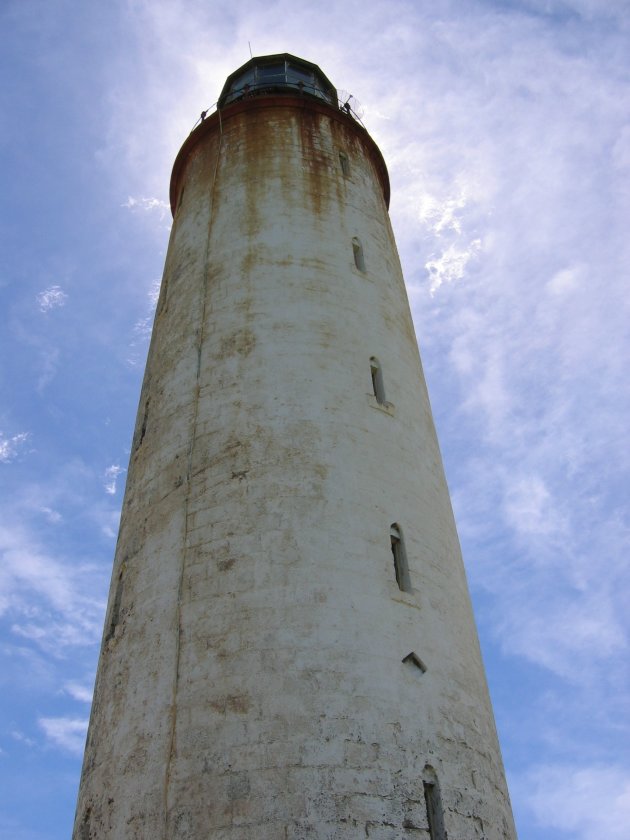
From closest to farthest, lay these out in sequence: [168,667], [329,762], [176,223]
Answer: [329,762] → [168,667] → [176,223]

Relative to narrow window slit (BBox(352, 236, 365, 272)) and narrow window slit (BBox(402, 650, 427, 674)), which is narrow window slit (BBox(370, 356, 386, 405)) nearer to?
narrow window slit (BBox(352, 236, 365, 272))

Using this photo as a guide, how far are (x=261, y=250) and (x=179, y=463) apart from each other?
5.48 meters

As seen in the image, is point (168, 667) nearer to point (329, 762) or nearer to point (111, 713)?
point (111, 713)

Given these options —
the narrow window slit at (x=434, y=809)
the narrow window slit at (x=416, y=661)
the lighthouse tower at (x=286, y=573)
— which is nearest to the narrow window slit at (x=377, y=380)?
the lighthouse tower at (x=286, y=573)

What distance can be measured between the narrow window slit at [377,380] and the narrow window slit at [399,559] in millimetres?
2997

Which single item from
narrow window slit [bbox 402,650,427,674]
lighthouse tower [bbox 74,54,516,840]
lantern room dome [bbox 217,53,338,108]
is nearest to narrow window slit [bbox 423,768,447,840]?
lighthouse tower [bbox 74,54,516,840]

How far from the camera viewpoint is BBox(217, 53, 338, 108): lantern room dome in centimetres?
2662

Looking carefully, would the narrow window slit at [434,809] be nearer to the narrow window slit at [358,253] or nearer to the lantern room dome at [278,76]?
the narrow window slit at [358,253]

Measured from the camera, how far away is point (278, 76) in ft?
89.0

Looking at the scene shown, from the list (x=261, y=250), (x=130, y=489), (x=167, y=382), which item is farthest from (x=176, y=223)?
(x=130, y=489)

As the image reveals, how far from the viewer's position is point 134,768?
42.3 feet

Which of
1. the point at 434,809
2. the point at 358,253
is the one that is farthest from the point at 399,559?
the point at 358,253

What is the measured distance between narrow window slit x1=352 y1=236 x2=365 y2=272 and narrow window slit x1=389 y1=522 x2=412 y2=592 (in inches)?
282

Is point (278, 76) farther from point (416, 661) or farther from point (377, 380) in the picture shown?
point (416, 661)
